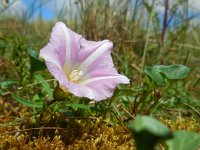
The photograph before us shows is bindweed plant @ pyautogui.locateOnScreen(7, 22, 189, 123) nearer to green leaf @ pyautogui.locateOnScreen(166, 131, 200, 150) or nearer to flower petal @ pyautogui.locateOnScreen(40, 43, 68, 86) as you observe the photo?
flower petal @ pyautogui.locateOnScreen(40, 43, 68, 86)

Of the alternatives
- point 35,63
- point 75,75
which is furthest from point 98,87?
point 35,63

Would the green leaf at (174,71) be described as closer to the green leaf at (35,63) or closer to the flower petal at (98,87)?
the flower petal at (98,87)

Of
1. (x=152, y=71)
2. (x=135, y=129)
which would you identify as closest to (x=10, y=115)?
(x=152, y=71)

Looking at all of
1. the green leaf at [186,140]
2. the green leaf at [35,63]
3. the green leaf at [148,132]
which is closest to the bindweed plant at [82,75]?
the green leaf at [35,63]

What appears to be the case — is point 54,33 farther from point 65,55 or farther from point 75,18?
point 75,18

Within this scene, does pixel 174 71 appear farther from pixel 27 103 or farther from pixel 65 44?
pixel 27 103
